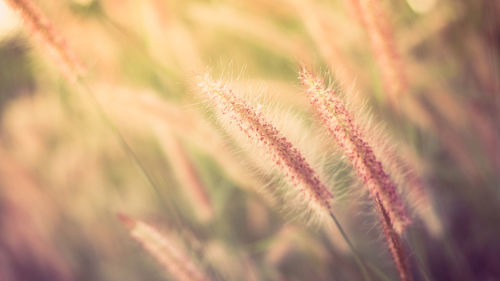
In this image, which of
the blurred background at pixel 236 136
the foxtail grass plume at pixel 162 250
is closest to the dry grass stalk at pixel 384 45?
the blurred background at pixel 236 136

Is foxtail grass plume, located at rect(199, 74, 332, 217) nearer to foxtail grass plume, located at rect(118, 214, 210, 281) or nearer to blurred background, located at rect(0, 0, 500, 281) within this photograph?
blurred background, located at rect(0, 0, 500, 281)

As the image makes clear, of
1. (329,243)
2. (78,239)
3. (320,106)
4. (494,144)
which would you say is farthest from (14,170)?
(494,144)

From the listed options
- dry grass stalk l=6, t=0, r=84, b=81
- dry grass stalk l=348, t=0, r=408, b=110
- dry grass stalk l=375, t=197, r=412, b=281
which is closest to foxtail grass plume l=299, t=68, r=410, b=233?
dry grass stalk l=375, t=197, r=412, b=281

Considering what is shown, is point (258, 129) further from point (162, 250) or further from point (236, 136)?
point (162, 250)

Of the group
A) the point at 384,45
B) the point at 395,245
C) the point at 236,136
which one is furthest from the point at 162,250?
the point at 384,45

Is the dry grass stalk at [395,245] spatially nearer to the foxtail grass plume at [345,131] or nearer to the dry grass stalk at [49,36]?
the foxtail grass plume at [345,131]
